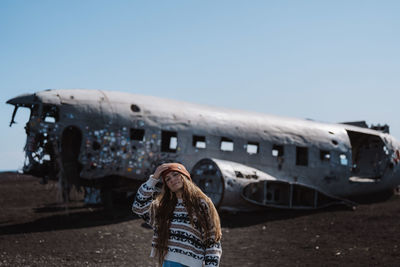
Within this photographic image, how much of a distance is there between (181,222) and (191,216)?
0.40ft

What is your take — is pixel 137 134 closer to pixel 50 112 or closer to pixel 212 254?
Result: pixel 50 112

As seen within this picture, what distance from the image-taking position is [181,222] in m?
4.29

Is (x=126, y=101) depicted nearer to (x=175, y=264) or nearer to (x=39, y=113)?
(x=39, y=113)

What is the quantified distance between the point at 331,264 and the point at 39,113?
9830 millimetres

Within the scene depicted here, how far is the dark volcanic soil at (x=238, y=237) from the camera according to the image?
9562mm

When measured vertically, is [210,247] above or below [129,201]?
above

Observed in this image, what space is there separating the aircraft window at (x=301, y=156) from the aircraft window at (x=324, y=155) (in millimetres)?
746

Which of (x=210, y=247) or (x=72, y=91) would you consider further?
(x=72, y=91)

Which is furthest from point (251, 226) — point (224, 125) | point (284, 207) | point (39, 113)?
point (39, 113)

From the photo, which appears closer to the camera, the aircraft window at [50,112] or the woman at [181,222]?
the woman at [181,222]

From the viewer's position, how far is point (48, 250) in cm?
1020

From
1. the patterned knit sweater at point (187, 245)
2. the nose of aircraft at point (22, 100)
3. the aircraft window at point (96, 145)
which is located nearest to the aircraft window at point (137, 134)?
the aircraft window at point (96, 145)

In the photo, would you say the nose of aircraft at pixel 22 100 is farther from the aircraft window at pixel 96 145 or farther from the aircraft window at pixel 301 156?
the aircraft window at pixel 301 156

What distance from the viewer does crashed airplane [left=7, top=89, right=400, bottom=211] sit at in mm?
14062
